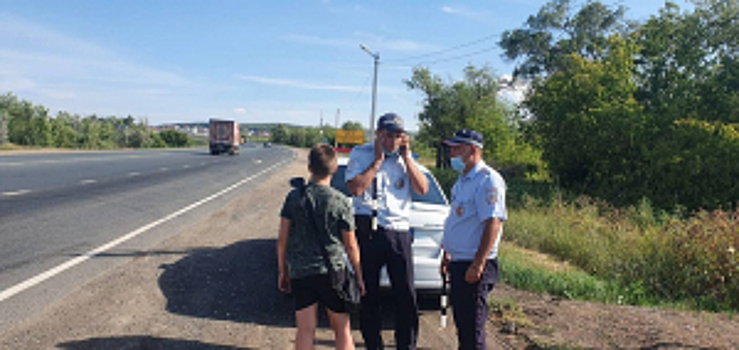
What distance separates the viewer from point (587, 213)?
42.4ft

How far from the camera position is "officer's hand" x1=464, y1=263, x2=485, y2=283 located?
3.31 m

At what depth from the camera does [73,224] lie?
360 inches

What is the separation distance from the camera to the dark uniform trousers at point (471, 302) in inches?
135

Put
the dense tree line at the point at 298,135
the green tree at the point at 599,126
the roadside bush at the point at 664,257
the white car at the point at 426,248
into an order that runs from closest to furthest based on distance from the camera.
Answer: the white car at the point at 426,248 < the roadside bush at the point at 664,257 < the green tree at the point at 599,126 < the dense tree line at the point at 298,135

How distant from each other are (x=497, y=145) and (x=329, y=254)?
3106 cm

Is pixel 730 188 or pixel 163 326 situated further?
pixel 730 188

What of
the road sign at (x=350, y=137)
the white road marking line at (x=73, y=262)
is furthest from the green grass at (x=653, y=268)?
the road sign at (x=350, y=137)

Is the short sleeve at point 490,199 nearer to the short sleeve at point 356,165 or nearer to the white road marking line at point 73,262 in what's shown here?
the short sleeve at point 356,165

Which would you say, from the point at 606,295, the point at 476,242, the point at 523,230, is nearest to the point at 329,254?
the point at 476,242

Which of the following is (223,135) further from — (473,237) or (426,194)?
(473,237)

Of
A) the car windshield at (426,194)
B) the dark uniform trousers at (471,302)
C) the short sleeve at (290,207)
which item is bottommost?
the dark uniform trousers at (471,302)

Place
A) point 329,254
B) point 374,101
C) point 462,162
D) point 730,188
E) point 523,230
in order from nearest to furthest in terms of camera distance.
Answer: point 329,254, point 462,162, point 523,230, point 730,188, point 374,101

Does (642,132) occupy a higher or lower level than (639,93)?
lower

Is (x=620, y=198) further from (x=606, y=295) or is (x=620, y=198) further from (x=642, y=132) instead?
(x=606, y=295)
